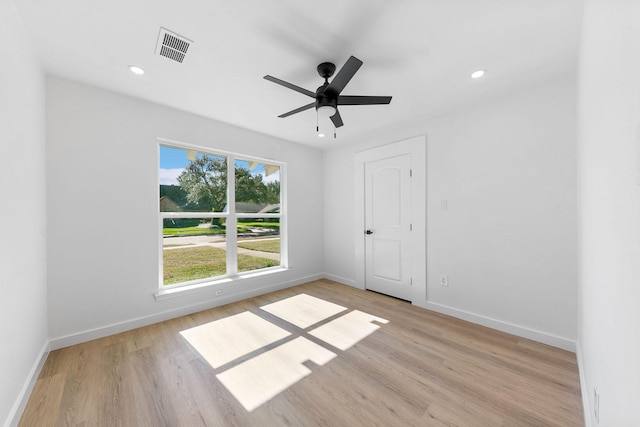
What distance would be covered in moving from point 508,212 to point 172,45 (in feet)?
11.2

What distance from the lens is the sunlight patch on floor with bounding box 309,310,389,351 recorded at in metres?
2.38

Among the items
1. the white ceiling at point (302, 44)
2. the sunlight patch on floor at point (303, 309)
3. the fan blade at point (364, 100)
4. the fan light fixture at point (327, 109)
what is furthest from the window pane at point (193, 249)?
the fan blade at point (364, 100)

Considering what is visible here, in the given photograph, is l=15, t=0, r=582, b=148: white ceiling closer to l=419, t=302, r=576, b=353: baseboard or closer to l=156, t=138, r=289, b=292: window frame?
l=156, t=138, r=289, b=292: window frame

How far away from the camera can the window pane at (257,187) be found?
3699 millimetres

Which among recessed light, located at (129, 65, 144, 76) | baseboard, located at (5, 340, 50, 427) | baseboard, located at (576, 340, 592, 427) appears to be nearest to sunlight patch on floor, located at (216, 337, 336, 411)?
baseboard, located at (5, 340, 50, 427)

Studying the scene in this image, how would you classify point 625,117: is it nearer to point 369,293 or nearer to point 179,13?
point 179,13

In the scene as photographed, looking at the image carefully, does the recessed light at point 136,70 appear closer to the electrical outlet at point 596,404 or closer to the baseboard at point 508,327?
the electrical outlet at point 596,404

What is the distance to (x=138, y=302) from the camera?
2674mm

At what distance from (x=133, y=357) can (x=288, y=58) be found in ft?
9.48

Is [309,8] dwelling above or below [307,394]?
above

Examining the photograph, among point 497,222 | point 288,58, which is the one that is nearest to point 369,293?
point 497,222

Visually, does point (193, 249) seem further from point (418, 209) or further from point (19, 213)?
point (418, 209)

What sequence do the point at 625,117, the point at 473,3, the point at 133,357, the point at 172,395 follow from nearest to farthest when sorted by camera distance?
the point at 625,117 < the point at 473,3 < the point at 172,395 < the point at 133,357

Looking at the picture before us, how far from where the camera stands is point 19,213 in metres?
1.61
